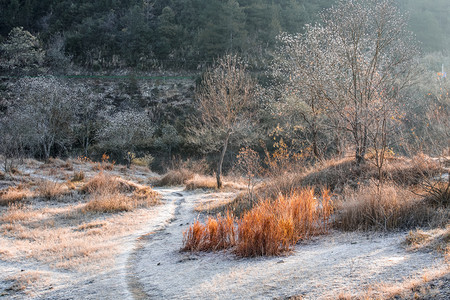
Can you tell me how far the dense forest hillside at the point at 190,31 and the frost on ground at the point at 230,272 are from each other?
4221 centimetres

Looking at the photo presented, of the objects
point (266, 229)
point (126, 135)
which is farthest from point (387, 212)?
point (126, 135)

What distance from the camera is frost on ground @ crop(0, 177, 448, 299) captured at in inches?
134

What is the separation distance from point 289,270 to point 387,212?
2.55 m

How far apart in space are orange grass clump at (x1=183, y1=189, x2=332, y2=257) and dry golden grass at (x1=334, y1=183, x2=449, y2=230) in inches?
18.1

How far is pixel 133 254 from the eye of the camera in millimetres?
5703

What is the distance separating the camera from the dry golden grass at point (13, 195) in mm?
9984

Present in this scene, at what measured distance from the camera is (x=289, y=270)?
157 inches

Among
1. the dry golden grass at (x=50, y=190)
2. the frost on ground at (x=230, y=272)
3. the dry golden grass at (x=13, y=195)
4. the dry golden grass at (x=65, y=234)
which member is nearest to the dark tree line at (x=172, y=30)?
the dry golden grass at (x=50, y=190)

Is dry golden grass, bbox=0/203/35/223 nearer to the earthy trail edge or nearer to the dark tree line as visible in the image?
the earthy trail edge

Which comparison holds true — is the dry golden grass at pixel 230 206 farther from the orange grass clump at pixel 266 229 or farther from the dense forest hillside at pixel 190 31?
the dense forest hillside at pixel 190 31

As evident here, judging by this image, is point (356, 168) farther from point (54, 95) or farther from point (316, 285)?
point (54, 95)

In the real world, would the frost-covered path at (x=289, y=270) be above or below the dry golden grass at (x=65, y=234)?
above

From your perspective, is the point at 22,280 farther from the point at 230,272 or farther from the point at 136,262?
the point at 230,272

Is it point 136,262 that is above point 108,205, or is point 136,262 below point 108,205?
above
